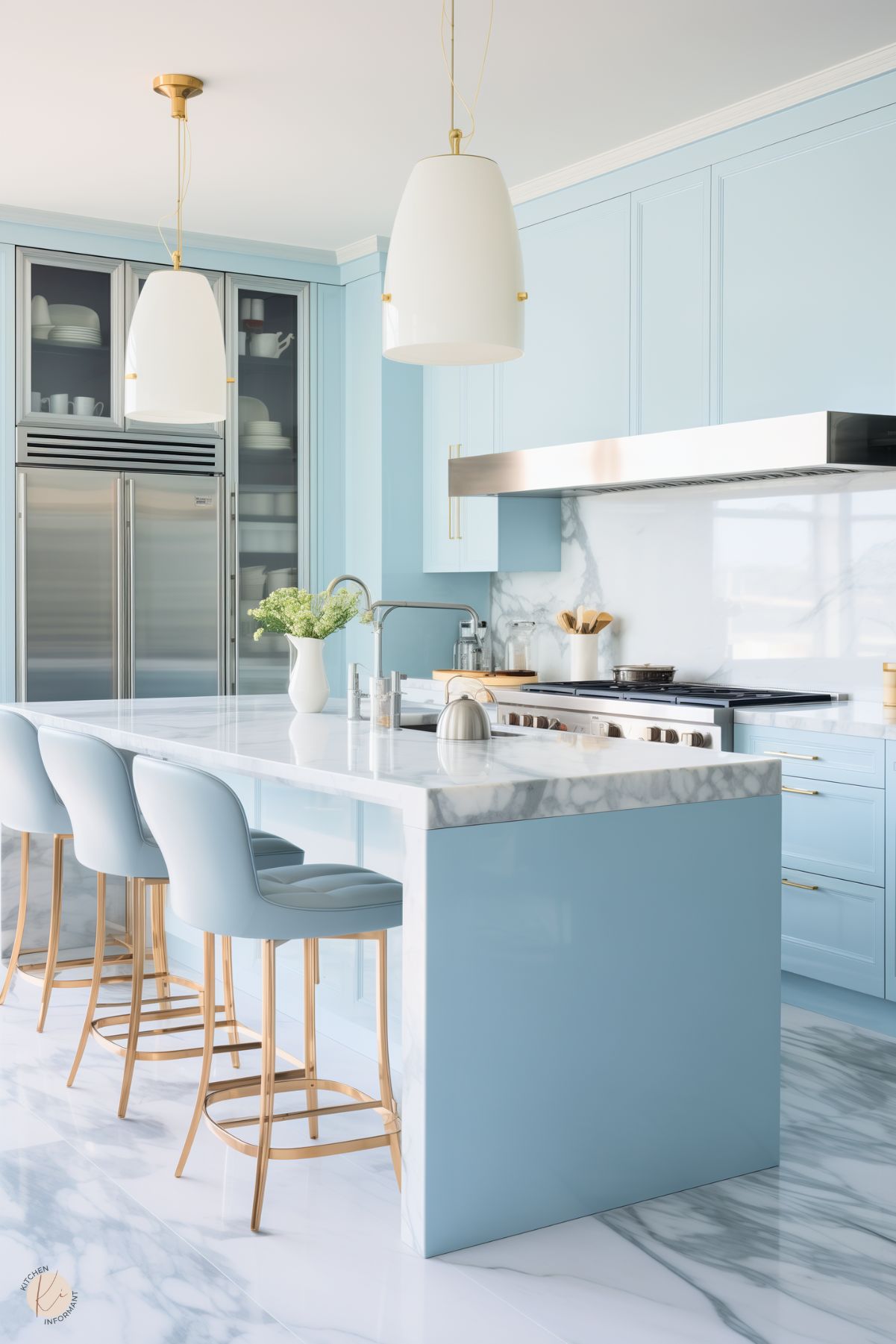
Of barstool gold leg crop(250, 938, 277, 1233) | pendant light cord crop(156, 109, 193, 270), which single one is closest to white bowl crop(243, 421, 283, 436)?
pendant light cord crop(156, 109, 193, 270)

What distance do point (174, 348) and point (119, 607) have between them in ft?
7.26

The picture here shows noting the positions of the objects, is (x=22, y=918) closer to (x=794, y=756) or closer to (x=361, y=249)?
(x=794, y=756)

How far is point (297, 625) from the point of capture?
3.54m

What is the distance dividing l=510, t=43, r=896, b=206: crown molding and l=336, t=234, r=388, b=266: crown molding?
2.47 ft

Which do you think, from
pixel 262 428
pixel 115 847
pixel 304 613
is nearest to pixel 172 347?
pixel 304 613

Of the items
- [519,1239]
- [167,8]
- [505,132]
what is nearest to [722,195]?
[505,132]

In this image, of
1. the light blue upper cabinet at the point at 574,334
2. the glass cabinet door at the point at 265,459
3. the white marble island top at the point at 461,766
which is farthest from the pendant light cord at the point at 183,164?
the white marble island top at the point at 461,766

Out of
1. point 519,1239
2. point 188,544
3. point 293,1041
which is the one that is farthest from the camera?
point 188,544

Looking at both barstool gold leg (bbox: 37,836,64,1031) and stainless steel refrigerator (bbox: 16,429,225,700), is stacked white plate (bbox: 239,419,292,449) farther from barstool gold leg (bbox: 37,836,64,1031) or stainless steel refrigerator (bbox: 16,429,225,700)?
barstool gold leg (bbox: 37,836,64,1031)

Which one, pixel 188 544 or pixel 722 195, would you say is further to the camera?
pixel 188 544

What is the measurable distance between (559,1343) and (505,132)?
3.72 meters

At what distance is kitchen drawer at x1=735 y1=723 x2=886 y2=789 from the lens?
344 cm

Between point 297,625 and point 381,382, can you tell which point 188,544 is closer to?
point 381,382

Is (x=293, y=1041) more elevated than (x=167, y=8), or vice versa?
(x=167, y=8)
